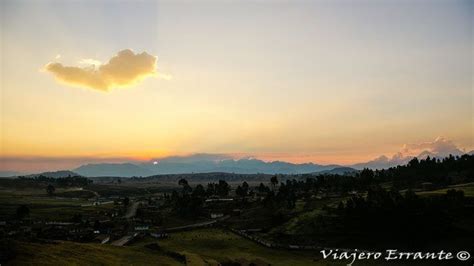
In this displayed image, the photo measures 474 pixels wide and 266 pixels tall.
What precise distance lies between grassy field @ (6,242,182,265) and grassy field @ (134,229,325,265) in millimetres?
13289

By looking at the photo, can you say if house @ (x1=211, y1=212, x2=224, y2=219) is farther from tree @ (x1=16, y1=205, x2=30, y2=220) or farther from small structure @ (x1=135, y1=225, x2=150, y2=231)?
tree @ (x1=16, y1=205, x2=30, y2=220)

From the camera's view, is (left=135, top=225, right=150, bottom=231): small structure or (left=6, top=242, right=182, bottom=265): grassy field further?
(left=135, top=225, right=150, bottom=231): small structure

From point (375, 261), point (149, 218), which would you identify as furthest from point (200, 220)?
point (375, 261)

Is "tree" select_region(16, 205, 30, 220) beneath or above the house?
above

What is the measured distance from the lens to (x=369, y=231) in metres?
129

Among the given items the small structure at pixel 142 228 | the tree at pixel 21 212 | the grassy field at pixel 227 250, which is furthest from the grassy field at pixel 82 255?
the tree at pixel 21 212

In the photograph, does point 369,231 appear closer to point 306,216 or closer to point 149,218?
point 306,216

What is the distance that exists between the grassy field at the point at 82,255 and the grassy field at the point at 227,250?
13.3 meters

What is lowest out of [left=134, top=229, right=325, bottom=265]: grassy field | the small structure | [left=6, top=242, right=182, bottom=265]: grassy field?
[left=134, top=229, right=325, bottom=265]: grassy field

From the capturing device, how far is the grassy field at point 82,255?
64312 millimetres

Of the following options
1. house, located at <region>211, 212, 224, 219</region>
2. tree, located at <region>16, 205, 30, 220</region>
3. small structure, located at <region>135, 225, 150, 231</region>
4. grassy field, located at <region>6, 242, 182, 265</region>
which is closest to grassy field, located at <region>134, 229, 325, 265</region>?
grassy field, located at <region>6, 242, 182, 265</region>

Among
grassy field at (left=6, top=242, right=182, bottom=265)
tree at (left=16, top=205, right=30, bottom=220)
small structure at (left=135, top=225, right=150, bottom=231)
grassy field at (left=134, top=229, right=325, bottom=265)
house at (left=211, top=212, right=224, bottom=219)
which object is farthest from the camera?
house at (left=211, top=212, right=224, bottom=219)

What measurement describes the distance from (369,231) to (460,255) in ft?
97.3

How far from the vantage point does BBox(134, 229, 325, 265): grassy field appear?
331 feet
